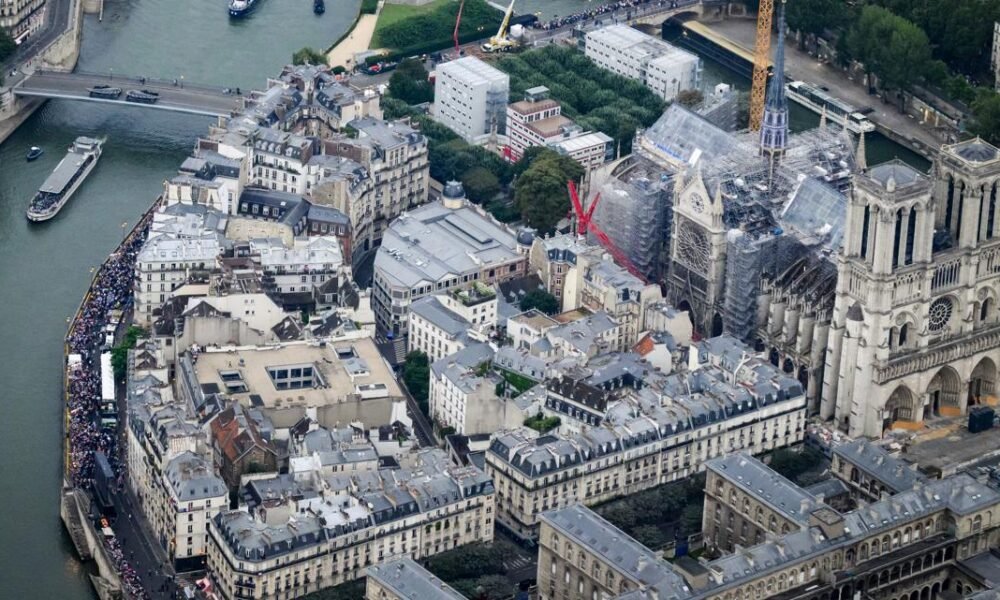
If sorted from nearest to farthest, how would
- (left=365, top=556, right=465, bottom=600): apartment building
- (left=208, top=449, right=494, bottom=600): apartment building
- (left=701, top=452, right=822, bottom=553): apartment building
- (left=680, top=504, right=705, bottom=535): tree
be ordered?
(left=365, top=556, right=465, bottom=600): apartment building, (left=208, top=449, right=494, bottom=600): apartment building, (left=701, top=452, right=822, bottom=553): apartment building, (left=680, top=504, right=705, bottom=535): tree

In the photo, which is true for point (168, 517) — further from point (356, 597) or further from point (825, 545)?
point (825, 545)

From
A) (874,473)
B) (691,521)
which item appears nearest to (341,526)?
(691,521)

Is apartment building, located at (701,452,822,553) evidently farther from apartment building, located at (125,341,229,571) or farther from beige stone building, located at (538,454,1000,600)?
apartment building, located at (125,341,229,571)

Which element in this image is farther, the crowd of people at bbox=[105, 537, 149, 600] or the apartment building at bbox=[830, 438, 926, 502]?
the apartment building at bbox=[830, 438, 926, 502]

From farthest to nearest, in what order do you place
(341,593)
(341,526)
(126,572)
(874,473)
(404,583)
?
(874,473), (126,572), (341,526), (341,593), (404,583)

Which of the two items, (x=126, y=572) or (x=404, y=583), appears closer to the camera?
(x=404, y=583)

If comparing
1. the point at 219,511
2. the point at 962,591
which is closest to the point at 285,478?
the point at 219,511

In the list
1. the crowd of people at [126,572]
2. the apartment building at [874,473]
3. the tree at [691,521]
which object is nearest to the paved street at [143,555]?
the crowd of people at [126,572]

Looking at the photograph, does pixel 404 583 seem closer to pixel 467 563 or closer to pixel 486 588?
pixel 486 588

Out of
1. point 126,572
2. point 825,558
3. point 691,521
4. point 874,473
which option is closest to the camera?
point 825,558

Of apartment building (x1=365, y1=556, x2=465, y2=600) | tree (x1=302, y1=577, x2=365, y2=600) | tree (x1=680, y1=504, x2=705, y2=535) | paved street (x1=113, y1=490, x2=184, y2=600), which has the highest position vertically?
apartment building (x1=365, y1=556, x2=465, y2=600)

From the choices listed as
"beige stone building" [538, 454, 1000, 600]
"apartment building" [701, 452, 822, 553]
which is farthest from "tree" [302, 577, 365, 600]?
"apartment building" [701, 452, 822, 553]
